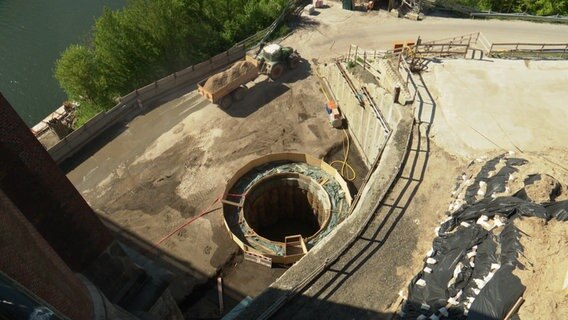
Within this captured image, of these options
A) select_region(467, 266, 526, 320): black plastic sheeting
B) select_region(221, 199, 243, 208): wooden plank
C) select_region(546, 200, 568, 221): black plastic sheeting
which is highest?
select_region(546, 200, 568, 221): black plastic sheeting

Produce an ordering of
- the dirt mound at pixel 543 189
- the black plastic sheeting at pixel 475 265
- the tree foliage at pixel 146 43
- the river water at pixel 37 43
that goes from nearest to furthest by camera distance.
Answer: the black plastic sheeting at pixel 475 265
the dirt mound at pixel 543 189
the tree foliage at pixel 146 43
the river water at pixel 37 43

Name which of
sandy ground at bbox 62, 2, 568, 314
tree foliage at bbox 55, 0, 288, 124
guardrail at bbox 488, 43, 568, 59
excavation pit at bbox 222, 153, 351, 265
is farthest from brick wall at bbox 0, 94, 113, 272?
guardrail at bbox 488, 43, 568, 59

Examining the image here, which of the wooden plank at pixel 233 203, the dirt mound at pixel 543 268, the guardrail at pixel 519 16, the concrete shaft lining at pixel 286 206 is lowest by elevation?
the concrete shaft lining at pixel 286 206

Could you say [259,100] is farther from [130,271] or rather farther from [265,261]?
[130,271]

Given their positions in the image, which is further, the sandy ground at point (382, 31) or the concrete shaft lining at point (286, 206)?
the sandy ground at point (382, 31)

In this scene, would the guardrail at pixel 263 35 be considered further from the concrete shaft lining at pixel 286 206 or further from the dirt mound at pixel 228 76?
the concrete shaft lining at pixel 286 206

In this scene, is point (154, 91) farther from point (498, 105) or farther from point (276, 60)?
point (498, 105)

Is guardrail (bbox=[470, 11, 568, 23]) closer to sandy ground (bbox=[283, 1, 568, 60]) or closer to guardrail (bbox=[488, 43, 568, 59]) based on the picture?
sandy ground (bbox=[283, 1, 568, 60])

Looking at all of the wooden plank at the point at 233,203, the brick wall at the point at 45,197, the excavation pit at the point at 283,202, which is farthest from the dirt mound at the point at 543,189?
the brick wall at the point at 45,197
